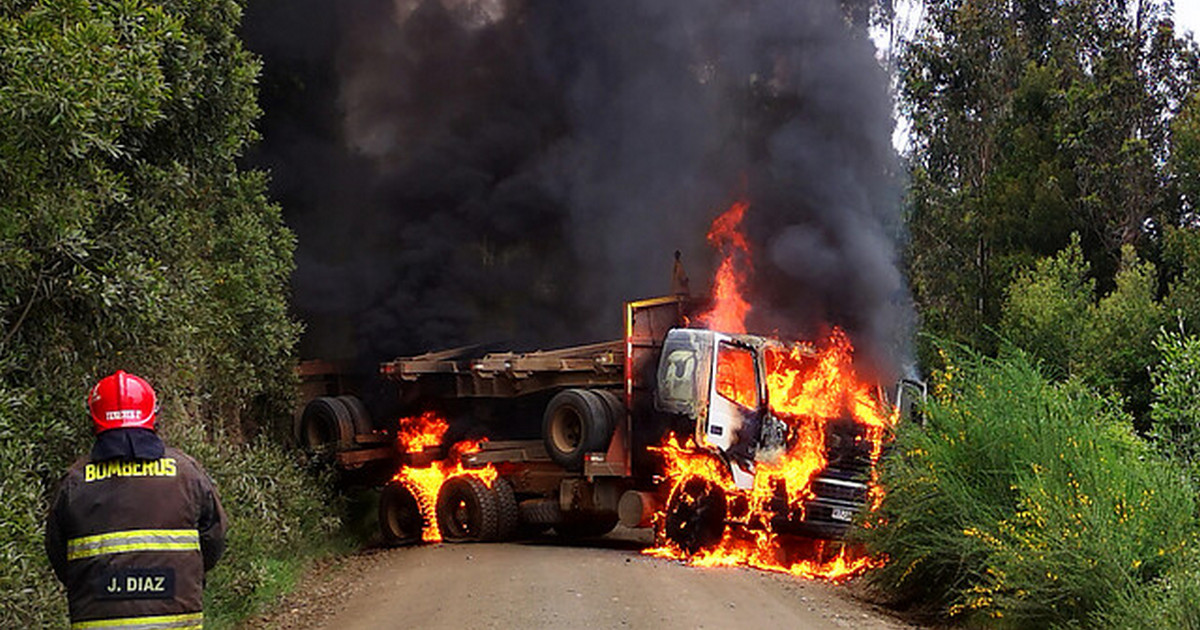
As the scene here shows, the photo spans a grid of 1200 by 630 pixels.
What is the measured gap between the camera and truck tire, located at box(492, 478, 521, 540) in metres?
14.6

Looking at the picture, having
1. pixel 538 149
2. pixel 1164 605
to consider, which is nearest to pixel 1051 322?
pixel 538 149

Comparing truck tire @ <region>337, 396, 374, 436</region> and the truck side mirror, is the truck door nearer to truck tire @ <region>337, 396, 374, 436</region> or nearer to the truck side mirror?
the truck side mirror

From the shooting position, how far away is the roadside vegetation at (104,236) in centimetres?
623

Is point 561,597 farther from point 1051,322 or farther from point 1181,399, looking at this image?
point 1051,322

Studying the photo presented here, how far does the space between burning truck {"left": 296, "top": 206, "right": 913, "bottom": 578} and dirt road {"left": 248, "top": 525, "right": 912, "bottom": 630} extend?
2.81 feet

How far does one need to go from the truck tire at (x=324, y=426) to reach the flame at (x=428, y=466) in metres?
0.70

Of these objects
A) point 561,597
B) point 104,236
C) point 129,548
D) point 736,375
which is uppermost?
point 104,236

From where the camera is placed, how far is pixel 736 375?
13.0 meters

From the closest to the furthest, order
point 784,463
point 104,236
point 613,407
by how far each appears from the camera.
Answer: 1. point 104,236
2. point 784,463
3. point 613,407

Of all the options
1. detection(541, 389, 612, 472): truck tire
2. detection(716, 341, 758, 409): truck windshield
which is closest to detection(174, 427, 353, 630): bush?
detection(541, 389, 612, 472): truck tire

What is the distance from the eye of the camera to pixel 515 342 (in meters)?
17.5

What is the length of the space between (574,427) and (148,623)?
31.9 ft

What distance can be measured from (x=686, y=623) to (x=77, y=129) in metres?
5.19

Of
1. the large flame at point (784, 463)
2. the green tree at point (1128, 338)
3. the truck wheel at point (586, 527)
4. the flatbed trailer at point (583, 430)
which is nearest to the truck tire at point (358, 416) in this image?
the flatbed trailer at point (583, 430)
